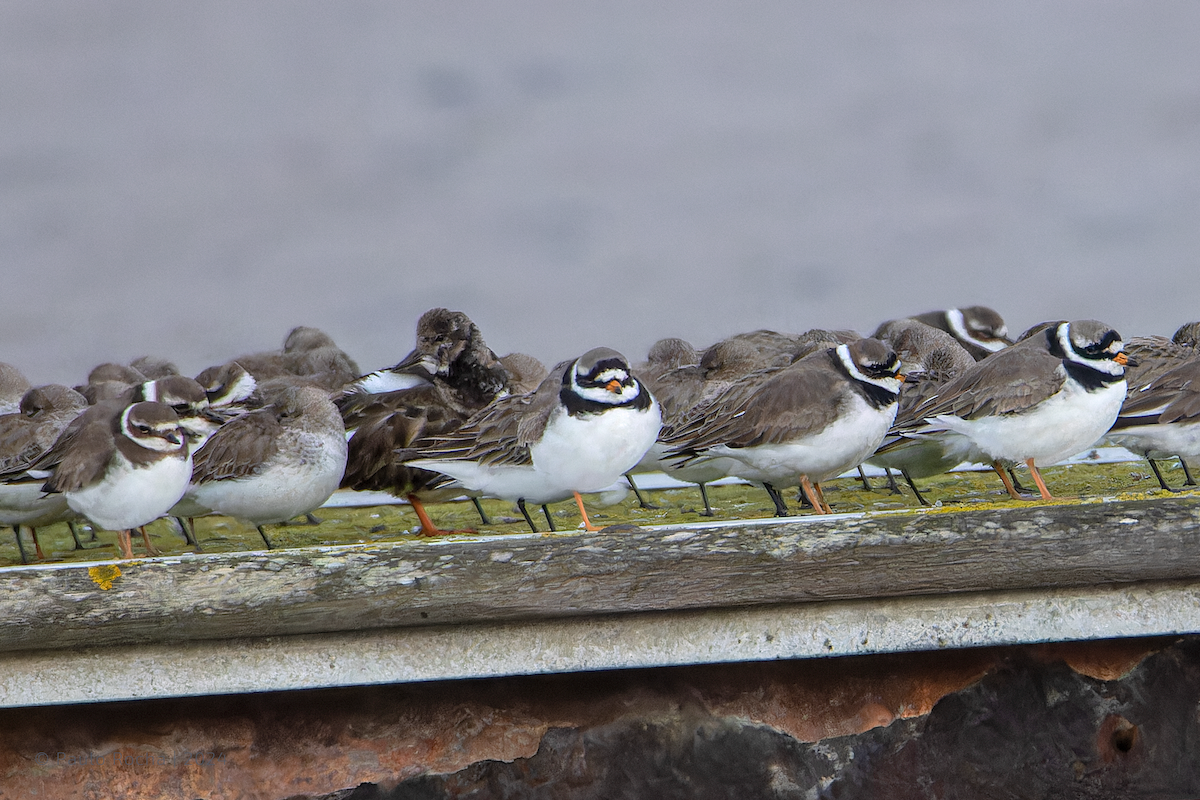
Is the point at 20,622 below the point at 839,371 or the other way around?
the other way around

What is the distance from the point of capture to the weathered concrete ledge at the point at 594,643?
281cm

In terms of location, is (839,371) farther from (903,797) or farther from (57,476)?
(57,476)

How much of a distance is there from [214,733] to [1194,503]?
234 centimetres

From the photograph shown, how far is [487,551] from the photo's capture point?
9.23 ft

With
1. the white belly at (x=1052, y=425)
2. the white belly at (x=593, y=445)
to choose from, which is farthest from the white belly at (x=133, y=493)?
the white belly at (x=1052, y=425)

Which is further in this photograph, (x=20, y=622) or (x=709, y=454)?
(x=709, y=454)

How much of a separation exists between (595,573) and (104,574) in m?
1.09

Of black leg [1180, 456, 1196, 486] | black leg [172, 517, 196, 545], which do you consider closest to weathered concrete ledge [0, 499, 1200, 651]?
black leg [172, 517, 196, 545]

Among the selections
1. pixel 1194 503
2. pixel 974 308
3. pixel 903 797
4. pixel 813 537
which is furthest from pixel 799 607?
pixel 974 308

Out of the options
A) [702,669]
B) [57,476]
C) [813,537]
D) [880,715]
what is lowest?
[880,715]

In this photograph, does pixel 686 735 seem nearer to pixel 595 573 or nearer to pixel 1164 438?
pixel 595 573

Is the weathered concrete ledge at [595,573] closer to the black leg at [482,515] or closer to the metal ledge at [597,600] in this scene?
the metal ledge at [597,600]

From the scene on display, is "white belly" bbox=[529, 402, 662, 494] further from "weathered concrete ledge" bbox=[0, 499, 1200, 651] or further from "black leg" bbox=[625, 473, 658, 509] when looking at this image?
"black leg" bbox=[625, 473, 658, 509]

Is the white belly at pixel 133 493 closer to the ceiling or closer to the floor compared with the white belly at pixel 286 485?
closer to the ceiling
